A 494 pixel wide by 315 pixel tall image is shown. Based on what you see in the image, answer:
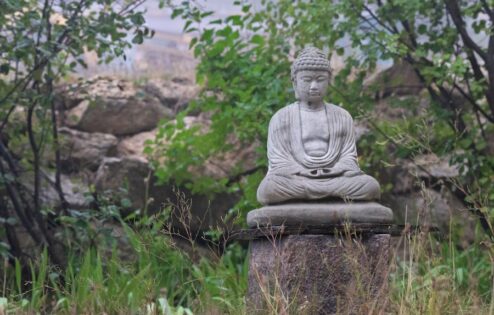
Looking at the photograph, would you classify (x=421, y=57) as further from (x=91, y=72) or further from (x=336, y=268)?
(x=91, y=72)

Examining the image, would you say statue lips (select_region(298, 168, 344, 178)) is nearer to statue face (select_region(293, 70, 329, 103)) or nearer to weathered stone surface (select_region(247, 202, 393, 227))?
weathered stone surface (select_region(247, 202, 393, 227))

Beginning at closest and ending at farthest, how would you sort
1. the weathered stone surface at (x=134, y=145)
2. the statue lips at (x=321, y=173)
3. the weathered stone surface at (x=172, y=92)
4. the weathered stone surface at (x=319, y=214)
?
the weathered stone surface at (x=319, y=214) < the statue lips at (x=321, y=173) < the weathered stone surface at (x=134, y=145) < the weathered stone surface at (x=172, y=92)

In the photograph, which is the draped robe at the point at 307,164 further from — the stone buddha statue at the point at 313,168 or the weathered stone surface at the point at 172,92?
the weathered stone surface at the point at 172,92

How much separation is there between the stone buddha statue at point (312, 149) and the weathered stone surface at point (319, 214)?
0.11m

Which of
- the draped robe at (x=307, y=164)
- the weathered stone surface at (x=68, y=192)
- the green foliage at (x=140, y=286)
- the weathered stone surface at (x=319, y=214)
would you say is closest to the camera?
the green foliage at (x=140, y=286)

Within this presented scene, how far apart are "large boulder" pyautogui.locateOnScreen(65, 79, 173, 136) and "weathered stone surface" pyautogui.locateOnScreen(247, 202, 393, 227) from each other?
16.9 ft

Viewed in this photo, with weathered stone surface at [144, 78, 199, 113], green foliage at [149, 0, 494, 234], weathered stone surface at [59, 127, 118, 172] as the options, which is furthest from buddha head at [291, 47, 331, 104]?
weathered stone surface at [144, 78, 199, 113]

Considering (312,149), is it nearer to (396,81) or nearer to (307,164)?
(307,164)

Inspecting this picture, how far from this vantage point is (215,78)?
347 inches

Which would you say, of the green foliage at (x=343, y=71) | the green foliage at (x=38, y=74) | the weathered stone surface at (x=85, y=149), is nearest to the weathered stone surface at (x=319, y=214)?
the green foliage at (x=343, y=71)

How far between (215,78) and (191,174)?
1.20 m

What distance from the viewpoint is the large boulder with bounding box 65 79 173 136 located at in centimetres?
1073

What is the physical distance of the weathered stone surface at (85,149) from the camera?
10.3m

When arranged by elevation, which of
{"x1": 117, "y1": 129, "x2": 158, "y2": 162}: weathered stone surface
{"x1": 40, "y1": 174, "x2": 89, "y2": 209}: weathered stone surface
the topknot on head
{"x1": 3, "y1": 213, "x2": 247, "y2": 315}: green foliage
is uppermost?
the topknot on head
